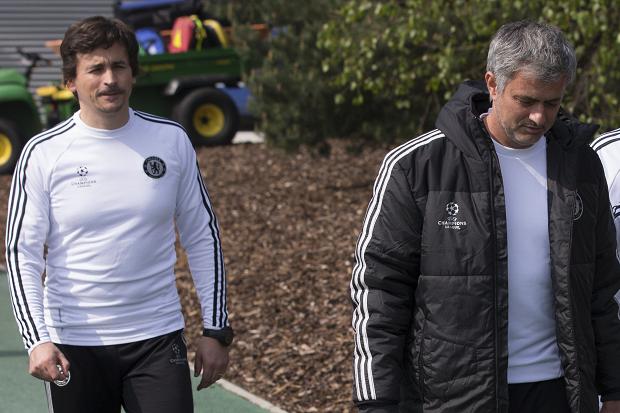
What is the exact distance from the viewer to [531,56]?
3.22 m

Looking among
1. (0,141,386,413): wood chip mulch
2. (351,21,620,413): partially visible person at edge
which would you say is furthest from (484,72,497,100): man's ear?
(0,141,386,413): wood chip mulch

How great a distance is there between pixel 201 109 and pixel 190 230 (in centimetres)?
1428

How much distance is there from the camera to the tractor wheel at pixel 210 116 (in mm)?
18234

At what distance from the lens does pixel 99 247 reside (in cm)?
397

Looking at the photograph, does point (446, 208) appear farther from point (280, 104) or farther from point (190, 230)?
point (280, 104)

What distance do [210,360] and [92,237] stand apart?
58 centimetres

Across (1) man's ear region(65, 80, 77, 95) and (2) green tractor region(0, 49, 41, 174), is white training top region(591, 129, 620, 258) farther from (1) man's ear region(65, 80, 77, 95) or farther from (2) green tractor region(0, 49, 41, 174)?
(2) green tractor region(0, 49, 41, 174)

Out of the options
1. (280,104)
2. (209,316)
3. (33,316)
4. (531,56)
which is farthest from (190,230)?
(280,104)

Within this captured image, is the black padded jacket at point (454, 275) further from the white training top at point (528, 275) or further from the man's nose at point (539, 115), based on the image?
the man's nose at point (539, 115)

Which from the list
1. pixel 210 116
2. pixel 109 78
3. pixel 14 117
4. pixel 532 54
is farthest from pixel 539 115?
pixel 210 116

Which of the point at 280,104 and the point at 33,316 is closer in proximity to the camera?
the point at 33,316

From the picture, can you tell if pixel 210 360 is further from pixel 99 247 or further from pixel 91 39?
pixel 91 39

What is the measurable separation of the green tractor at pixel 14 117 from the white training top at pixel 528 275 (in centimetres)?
1391

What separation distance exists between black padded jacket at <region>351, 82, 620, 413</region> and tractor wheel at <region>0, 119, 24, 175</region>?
1390 cm
